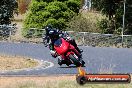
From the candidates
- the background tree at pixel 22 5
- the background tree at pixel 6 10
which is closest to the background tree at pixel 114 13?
the background tree at pixel 6 10

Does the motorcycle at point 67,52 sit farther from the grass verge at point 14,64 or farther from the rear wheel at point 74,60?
the grass verge at point 14,64

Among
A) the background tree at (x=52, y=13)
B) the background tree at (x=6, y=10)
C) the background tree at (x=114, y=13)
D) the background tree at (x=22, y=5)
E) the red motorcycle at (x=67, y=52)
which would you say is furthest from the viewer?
the background tree at (x=22, y=5)

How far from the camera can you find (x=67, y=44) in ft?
21.7

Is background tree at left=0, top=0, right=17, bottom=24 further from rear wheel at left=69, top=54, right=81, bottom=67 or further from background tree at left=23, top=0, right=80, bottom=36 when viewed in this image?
rear wheel at left=69, top=54, right=81, bottom=67

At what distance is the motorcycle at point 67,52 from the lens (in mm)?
6574

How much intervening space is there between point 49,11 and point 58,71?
832 inches

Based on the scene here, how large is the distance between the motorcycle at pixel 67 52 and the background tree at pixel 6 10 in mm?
33052

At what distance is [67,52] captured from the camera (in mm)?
6637

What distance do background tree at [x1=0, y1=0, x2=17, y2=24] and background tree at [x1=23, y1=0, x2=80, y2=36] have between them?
2.04 meters

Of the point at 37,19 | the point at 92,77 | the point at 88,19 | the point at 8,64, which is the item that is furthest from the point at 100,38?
the point at 92,77

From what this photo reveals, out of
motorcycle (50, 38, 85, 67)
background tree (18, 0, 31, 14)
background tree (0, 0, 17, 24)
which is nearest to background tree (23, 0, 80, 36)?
background tree (0, 0, 17, 24)

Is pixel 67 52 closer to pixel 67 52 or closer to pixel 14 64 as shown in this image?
pixel 67 52

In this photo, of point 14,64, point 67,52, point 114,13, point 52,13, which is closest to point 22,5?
point 114,13

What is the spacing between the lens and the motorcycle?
259 inches
